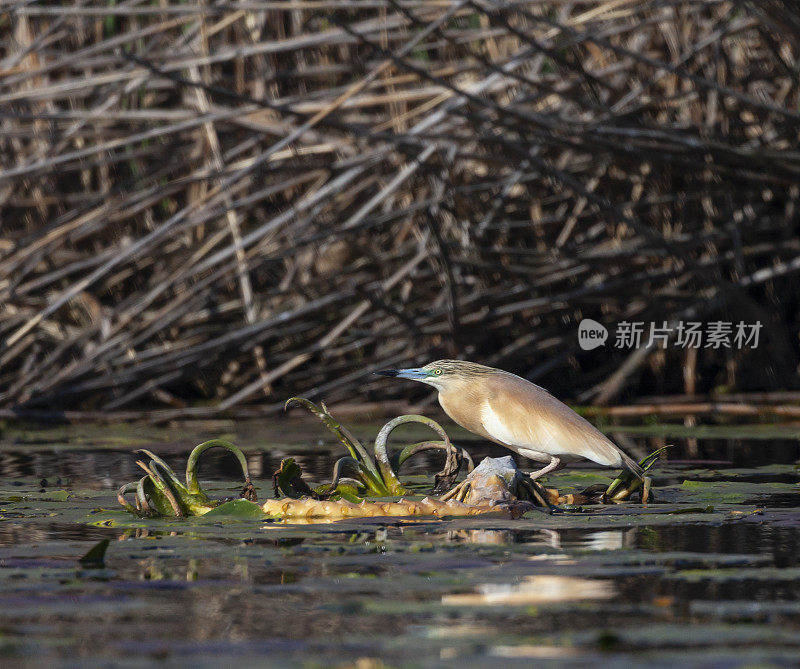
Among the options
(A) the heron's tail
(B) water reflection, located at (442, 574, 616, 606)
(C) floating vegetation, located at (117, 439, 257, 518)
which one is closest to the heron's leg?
(A) the heron's tail

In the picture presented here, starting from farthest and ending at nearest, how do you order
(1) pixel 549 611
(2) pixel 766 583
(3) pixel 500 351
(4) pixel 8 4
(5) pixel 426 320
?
1. (3) pixel 500 351
2. (5) pixel 426 320
3. (4) pixel 8 4
4. (2) pixel 766 583
5. (1) pixel 549 611

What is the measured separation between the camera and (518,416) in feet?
14.0

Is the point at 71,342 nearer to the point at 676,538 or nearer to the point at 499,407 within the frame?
the point at 499,407

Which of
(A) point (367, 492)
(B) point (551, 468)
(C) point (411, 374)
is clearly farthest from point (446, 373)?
(A) point (367, 492)

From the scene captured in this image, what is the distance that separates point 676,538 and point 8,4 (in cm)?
516

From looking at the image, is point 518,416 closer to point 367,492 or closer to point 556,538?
point 367,492

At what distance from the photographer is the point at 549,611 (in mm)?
2406

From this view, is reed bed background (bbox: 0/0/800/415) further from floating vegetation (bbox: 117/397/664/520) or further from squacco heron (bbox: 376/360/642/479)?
floating vegetation (bbox: 117/397/664/520)

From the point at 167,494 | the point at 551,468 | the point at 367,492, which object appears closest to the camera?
the point at 167,494

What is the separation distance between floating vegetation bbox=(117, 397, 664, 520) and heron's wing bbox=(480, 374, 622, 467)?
13 centimetres

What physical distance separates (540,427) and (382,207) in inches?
153

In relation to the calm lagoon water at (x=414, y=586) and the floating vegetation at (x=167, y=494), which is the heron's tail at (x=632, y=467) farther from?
the floating vegetation at (x=167, y=494)

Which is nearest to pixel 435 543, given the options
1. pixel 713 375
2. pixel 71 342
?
pixel 71 342

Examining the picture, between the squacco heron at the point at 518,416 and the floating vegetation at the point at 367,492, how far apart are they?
129 mm
